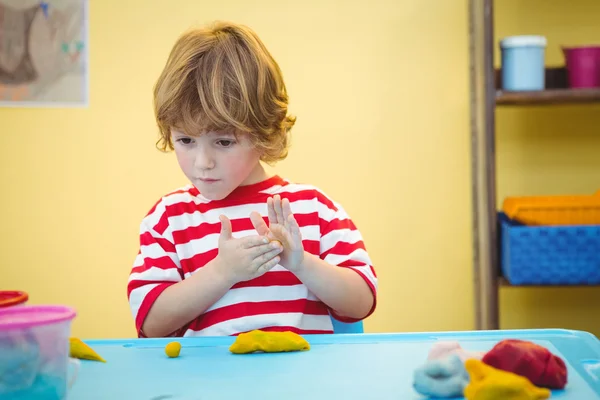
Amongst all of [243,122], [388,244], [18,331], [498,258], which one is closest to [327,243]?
[243,122]

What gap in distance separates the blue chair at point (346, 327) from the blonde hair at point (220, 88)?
31 cm

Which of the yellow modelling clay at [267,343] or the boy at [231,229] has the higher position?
the boy at [231,229]

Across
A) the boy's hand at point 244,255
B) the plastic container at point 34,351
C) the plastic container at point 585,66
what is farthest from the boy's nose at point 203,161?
the plastic container at point 585,66

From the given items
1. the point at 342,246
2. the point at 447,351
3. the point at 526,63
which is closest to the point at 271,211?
the point at 342,246

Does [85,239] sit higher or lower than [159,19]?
lower

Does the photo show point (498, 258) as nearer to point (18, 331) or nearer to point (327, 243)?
point (327, 243)

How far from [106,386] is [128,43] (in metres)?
1.92

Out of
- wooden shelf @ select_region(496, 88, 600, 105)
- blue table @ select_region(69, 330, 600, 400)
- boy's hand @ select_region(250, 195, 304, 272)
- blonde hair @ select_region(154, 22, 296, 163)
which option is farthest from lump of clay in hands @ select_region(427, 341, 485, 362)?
wooden shelf @ select_region(496, 88, 600, 105)

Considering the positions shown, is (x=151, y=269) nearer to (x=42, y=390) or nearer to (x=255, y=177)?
(x=255, y=177)

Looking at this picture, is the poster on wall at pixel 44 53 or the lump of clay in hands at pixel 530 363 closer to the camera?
the lump of clay in hands at pixel 530 363

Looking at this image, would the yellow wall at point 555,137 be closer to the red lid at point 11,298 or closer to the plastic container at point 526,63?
the plastic container at point 526,63

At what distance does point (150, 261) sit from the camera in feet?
3.82

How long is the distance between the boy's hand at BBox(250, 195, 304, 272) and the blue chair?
8.5 inches

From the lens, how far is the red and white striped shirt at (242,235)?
1.14 meters
